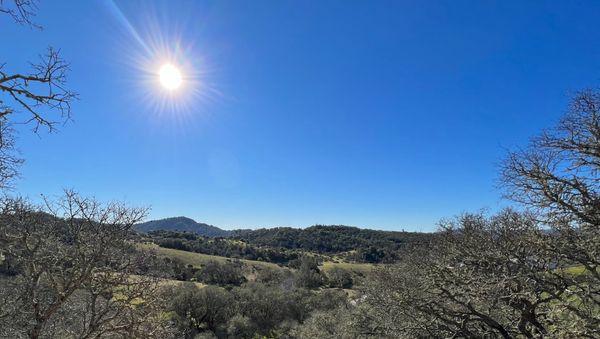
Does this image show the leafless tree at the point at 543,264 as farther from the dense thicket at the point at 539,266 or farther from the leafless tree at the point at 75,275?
the leafless tree at the point at 75,275

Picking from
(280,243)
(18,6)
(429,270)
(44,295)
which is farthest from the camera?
(280,243)

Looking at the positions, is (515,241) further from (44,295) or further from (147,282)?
(44,295)

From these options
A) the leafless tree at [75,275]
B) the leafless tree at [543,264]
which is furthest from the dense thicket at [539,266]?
the leafless tree at [75,275]

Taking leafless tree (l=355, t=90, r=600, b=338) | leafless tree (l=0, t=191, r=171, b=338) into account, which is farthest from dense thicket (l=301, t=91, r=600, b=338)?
leafless tree (l=0, t=191, r=171, b=338)

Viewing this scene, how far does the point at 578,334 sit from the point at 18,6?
13672 mm

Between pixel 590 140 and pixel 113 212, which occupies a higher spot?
pixel 590 140

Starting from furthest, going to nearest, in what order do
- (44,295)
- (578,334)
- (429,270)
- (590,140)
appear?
(429,270), (44,295), (590,140), (578,334)

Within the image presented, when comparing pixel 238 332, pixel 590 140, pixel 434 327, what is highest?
pixel 590 140

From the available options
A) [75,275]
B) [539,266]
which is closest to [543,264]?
[539,266]

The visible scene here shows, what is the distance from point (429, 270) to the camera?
62.0ft

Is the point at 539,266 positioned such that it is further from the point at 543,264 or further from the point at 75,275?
the point at 75,275

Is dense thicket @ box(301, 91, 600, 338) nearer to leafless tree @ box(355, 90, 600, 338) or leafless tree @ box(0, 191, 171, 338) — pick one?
leafless tree @ box(355, 90, 600, 338)

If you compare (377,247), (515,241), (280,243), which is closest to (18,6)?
(515,241)

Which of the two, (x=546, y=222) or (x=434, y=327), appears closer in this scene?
(x=546, y=222)
